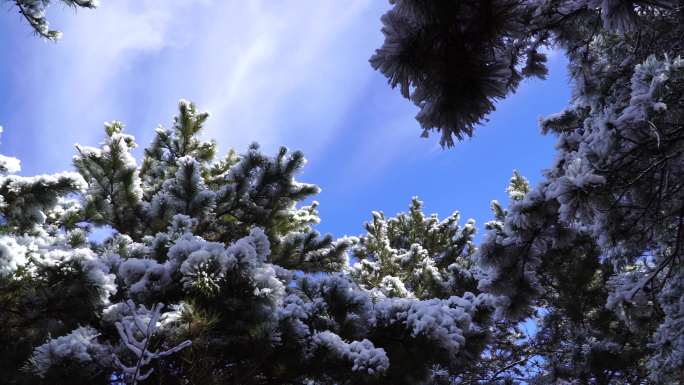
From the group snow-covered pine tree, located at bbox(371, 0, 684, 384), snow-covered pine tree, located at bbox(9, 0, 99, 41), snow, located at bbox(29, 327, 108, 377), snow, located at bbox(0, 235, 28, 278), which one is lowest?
snow, located at bbox(29, 327, 108, 377)

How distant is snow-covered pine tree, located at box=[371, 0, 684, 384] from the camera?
2.05 meters

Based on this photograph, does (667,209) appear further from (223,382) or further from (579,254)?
(223,382)

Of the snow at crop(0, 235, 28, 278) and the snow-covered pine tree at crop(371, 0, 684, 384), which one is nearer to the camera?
the snow-covered pine tree at crop(371, 0, 684, 384)

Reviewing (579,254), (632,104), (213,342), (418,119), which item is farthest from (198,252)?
(579,254)

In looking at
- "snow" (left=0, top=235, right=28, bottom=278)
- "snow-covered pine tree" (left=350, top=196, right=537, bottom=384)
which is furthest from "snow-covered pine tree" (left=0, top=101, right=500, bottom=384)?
"snow-covered pine tree" (left=350, top=196, right=537, bottom=384)

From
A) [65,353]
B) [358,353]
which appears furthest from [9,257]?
[358,353]

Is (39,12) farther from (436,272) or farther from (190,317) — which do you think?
(436,272)

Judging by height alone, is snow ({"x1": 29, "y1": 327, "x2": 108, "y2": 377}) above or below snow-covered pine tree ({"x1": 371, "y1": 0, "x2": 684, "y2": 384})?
below

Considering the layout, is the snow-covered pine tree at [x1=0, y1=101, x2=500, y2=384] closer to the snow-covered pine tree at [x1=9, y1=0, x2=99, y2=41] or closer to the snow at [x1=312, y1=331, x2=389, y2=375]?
the snow at [x1=312, y1=331, x2=389, y2=375]

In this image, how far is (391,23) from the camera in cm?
201

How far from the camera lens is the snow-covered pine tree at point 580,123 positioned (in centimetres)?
205

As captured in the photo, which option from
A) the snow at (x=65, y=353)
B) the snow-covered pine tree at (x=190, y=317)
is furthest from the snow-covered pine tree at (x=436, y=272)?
the snow at (x=65, y=353)

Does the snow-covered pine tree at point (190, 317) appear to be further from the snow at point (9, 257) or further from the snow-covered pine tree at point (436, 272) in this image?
the snow-covered pine tree at point (436, 272)

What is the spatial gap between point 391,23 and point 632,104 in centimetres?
241
